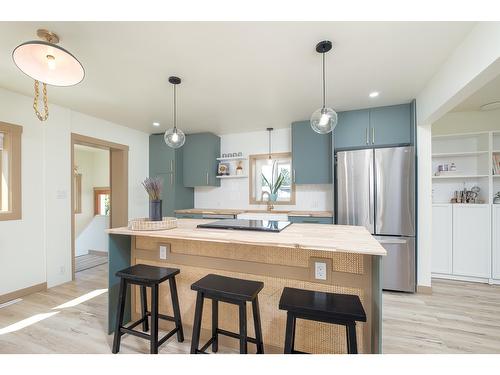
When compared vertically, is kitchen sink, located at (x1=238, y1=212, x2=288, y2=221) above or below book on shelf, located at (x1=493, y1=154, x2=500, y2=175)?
below

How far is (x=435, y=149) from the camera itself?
139 inches

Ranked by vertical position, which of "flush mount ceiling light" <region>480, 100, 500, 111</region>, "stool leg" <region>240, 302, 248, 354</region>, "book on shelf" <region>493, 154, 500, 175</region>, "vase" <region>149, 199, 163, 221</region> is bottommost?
"stool leg" <region>240, 302, 248, 354</region>

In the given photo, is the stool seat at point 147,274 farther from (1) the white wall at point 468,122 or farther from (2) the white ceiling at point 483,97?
(1) the white wall at point 468,122

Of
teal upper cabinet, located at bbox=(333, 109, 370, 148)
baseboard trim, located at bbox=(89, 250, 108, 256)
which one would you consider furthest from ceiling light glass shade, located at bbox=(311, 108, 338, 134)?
baseboard trim, located at bbox=(89, 250, 108, 256)

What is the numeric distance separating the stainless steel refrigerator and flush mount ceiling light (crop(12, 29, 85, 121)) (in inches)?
120

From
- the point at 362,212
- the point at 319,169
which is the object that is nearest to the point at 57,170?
the point at 319,169

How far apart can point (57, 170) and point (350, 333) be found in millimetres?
3795

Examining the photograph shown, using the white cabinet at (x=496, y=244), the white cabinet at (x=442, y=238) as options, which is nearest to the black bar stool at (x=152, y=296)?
the white cabinet at (x=442, y=238)

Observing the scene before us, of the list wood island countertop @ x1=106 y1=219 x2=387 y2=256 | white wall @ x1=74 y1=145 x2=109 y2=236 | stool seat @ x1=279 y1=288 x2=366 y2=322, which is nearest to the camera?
stool seat @ x1=279 y1=288 x2=366 y2=322

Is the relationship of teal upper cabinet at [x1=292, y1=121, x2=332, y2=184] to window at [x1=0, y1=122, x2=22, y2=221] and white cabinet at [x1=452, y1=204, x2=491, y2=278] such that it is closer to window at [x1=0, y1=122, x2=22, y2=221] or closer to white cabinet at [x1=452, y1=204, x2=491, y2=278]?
white cabinet at [x1=452, y1=204, x2=491, y2=278]

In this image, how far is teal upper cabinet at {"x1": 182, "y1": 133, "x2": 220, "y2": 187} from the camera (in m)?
4.39

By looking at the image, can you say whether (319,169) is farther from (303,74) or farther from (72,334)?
(72,334)
